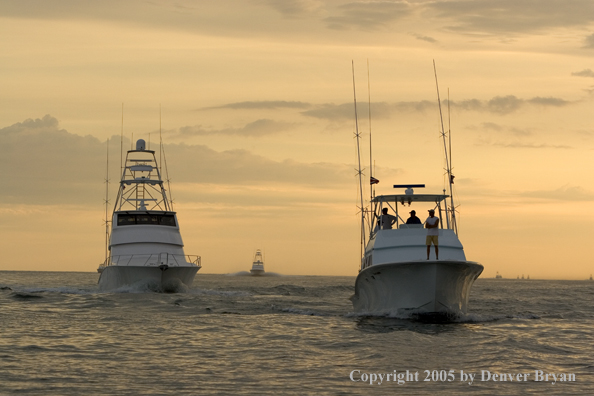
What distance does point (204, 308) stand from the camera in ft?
95.0

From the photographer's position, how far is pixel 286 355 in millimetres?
16016

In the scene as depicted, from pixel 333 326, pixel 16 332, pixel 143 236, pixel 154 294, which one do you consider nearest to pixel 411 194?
pixel 333 326

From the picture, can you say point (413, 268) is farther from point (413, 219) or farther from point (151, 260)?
point (151, 260)

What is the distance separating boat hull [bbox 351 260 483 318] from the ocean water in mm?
446

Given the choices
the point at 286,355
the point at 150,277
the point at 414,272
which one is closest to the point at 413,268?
the point at 414,272

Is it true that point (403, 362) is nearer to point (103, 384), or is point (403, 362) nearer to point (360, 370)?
point (360, 370)

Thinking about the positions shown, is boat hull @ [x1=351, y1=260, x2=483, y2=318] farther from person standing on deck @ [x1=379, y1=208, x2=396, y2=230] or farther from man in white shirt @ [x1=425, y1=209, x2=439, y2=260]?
person standing on deck @ [x1=379, y1=208, x2=396, y2=230]

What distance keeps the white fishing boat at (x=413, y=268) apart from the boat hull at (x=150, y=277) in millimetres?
16379

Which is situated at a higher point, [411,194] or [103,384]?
[411,194]

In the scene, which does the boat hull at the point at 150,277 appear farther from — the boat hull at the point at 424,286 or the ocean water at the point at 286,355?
the boat hull at the point at 424,286

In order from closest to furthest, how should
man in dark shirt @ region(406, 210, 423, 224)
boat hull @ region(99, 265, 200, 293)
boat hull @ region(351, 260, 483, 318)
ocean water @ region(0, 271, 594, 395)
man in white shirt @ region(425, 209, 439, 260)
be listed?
ocean water @ region(0, 271, 594, 395)
boat hull @ region(351, 260, 483, 318)
man in white shirt @ region(425, 209, 439, 260)
man in dark shirt @ region(406, 210, 423, 224)
boat hull @ region(99, 265, 200, 293)

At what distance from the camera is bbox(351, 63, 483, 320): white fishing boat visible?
21.6 metres

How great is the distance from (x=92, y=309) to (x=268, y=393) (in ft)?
57.3

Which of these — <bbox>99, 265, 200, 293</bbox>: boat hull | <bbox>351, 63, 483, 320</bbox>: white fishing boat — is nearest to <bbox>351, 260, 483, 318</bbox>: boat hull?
<bbox>351, 63, 483, 320</bbox>: white fishing boat
